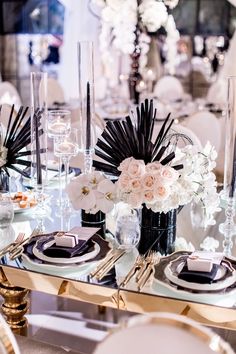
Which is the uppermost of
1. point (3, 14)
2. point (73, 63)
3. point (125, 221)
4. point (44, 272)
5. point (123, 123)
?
point (3, 14)

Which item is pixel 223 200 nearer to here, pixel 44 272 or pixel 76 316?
pixel 44 272

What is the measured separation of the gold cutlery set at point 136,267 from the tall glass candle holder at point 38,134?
522 mm

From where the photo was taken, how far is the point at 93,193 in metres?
1.99

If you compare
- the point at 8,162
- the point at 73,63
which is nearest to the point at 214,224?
the point at 8,162

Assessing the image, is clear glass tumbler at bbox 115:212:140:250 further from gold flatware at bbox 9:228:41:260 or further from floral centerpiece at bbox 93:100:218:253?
gold flatware at bbox 9:228:41:260

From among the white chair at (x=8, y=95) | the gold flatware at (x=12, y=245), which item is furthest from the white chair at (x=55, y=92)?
the gold flatware at (x=12, y=245)

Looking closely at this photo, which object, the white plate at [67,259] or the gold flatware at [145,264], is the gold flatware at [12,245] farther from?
the gold flatware at [145,264]

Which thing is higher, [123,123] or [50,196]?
[123,123]

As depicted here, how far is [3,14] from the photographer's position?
7.26m

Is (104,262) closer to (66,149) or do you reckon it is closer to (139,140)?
(139,140)

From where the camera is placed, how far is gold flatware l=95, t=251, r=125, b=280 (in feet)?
5.57

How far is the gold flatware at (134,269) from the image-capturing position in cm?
166

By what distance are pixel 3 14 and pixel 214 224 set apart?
19.3 feet

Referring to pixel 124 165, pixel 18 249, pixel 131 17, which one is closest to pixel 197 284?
pixel 124 165
